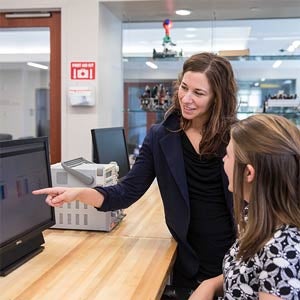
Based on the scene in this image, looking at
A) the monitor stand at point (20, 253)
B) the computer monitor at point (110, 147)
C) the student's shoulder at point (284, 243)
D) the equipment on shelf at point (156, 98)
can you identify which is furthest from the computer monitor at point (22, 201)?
the equipment on shelf at point (156, 98)

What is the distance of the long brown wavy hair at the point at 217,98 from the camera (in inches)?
66.1

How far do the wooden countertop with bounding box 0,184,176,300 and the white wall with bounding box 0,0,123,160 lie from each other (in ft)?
4.88

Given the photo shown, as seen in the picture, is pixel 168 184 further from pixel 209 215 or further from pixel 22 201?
pixel 22 201

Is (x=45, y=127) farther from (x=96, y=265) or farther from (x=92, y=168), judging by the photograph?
(x=96, y=265)

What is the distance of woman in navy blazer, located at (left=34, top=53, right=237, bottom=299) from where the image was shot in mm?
1680

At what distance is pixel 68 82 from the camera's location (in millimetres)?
3408

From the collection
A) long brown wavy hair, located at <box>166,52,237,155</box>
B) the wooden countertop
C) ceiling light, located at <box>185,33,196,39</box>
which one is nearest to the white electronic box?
the wooden countertop

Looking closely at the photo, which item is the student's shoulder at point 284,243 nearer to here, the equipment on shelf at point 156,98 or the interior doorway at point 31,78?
the interior doorway at point 31,78

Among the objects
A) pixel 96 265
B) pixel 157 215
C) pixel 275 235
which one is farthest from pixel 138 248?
pixel 275 235

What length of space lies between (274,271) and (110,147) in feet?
5.49

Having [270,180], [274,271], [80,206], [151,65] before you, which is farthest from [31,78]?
[274,271]

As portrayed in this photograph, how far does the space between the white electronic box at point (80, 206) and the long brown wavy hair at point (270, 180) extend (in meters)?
0.90

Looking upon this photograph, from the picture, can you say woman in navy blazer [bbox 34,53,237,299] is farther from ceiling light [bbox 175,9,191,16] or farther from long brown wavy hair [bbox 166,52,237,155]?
ceiling light [bbox 175,9,191,16]

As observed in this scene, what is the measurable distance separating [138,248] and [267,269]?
0.77 meters
